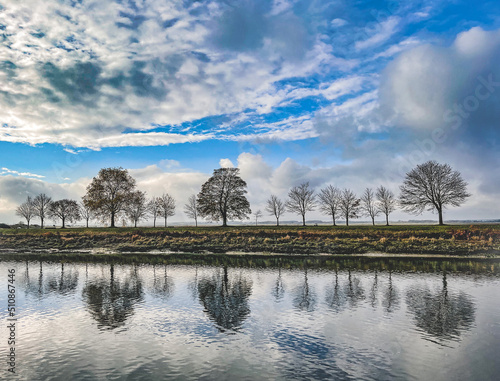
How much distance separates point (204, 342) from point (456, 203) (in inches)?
2714

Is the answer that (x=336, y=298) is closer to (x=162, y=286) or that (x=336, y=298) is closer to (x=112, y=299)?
(x=162, y=286)

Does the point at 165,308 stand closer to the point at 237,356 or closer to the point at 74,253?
the point at 237,356

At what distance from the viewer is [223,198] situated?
239 feet

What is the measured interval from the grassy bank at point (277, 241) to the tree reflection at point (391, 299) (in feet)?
71.1

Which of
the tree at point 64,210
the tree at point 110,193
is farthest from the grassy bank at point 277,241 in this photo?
the tree at point 64,210

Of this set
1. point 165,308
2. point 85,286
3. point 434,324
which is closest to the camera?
point 434,324

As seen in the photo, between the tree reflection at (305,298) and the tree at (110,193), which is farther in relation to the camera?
the tree at (110,193)

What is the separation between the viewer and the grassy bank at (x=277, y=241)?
41.2 meters

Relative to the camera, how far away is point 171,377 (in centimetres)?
906

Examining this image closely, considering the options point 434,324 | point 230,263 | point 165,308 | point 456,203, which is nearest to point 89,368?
point 165,308

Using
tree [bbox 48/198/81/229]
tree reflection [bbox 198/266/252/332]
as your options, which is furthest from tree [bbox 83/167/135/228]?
tree reflection [bbox 198/266/252/332]

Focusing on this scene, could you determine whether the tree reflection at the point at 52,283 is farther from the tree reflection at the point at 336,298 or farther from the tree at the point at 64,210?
the tree at the point at 64,210

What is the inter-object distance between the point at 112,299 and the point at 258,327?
9.52 m

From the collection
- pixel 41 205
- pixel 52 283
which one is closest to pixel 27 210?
pixel 41 205
